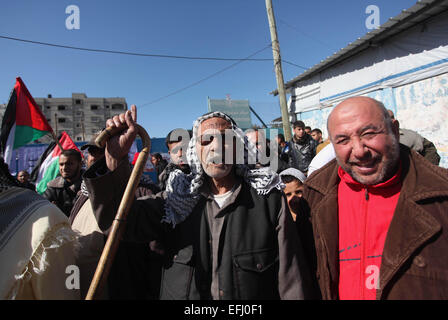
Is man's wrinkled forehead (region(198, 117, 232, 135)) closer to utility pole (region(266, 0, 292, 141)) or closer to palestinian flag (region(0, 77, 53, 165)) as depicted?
palestinian flag (region(0, 77, 53, 165))

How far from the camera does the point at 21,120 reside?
445 centimetres

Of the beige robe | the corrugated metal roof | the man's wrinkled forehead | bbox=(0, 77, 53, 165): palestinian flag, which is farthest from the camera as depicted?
the corrugated metal roof

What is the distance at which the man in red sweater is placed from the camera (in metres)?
1.29

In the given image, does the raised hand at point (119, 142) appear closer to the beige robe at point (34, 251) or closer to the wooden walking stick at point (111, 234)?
the wooden walking stick at point (111, 234)

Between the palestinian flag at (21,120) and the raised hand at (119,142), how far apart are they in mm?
3895

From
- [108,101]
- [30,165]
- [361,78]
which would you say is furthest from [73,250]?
[108,101]

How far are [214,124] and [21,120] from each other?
4.68 metres

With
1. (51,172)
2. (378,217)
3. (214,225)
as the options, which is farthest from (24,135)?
(378,217)

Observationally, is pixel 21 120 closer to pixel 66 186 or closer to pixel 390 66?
pixel 66 186

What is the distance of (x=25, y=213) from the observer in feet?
3.93

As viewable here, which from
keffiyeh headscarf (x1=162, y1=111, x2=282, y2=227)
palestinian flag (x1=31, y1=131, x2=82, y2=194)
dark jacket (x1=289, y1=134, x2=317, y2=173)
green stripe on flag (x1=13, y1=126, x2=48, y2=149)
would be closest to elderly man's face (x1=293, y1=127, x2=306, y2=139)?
dark jacket (x1=289, y1=134, x2=317, y2=173)

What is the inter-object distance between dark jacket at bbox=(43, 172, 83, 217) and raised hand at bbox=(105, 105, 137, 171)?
2304 millimetres
